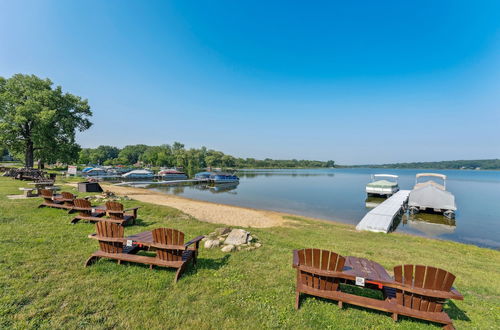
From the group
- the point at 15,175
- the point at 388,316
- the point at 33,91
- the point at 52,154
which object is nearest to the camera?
the point at 388,316

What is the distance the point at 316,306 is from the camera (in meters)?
3.68

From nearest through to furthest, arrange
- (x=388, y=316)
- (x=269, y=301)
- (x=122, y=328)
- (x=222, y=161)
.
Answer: (x=122, y=328) → (x=388, y=316) → (x=269, y=301) → (x=222, y=161)

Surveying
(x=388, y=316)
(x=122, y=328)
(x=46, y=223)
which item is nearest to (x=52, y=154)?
(x=46, y=223)

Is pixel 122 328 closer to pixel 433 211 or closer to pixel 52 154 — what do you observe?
pixel 433 211

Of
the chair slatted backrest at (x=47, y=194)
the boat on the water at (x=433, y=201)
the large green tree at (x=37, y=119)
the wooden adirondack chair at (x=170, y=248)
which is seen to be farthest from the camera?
the large green tree at (x=37, y=119)

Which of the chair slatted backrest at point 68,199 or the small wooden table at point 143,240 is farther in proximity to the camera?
the chair slatted backrest at point 68,199

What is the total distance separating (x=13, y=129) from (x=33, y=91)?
5.04 meters

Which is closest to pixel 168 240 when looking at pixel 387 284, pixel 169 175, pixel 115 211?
pixel 387 284

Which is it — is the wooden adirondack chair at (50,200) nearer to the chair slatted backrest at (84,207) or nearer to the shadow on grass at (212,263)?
the chair slatted backrest at (84,207)

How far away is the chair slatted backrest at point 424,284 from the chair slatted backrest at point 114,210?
885 centimetres

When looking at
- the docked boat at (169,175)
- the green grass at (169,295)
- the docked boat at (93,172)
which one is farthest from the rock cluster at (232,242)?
the docked boat at (169,175)

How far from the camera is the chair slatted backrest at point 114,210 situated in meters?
8.27

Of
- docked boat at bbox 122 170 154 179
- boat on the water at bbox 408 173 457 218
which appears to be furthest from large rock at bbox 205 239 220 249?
docked boat at bbox 122 170 154 179

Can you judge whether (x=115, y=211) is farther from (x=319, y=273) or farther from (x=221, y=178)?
(x=221, y=178)
